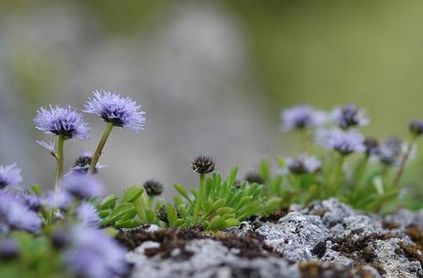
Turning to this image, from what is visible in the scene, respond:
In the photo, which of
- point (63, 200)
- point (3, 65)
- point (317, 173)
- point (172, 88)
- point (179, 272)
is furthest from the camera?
point (172, 88)

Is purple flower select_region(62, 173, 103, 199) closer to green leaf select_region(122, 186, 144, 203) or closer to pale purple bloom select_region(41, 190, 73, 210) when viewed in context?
pale purple bloom select_region(41, 190, 73, 210)

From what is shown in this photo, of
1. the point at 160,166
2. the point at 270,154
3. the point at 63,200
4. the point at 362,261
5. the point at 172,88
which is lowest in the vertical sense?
the point at 63,200

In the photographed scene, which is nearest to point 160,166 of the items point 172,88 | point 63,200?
point 172,88

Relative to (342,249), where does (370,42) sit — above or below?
above

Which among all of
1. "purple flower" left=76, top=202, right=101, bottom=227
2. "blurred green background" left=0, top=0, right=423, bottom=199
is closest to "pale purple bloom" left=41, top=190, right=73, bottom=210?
"purple flower" left=76, top=202, right=101, bottom=227

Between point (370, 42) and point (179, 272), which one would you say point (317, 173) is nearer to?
point (179, 272)

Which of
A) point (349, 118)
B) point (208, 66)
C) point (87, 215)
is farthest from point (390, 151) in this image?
point (208, 66)

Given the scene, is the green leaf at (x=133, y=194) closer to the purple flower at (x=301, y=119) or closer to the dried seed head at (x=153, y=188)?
the dried seed head at (x=153, y=188)
